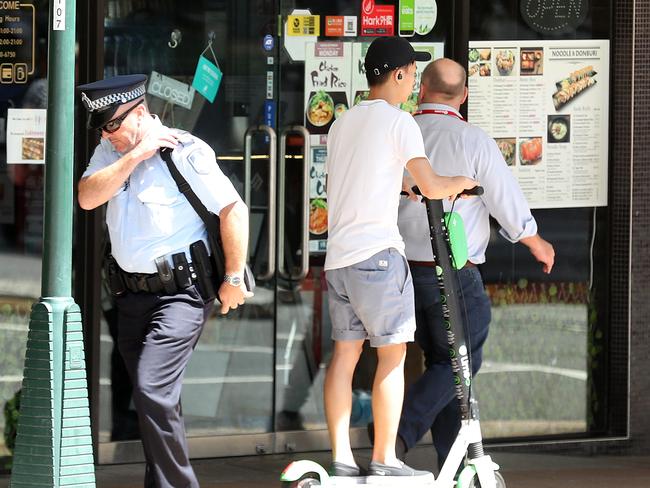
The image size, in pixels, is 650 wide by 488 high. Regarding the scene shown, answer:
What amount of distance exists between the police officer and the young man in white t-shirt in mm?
587

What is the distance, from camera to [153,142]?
5.36 meters

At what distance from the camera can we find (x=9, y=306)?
6.89 metres

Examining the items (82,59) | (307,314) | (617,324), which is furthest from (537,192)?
(82,59)

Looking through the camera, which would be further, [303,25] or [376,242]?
[303,25]

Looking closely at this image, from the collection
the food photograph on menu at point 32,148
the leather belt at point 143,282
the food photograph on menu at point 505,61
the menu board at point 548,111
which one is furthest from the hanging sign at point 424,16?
the leather belt at point 143,282

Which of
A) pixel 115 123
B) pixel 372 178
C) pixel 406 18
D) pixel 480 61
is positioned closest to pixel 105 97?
pixel 115 123

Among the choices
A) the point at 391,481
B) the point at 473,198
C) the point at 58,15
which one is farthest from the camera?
the point at 473,198

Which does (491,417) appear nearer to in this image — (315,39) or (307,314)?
(307,314)

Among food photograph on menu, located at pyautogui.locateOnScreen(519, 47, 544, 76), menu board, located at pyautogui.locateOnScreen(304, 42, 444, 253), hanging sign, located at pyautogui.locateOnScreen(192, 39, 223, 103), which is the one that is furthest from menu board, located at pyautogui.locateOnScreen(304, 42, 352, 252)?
food photograph on menu, located at pyautogui.locateOnScreen(519, 47, 544, 76)

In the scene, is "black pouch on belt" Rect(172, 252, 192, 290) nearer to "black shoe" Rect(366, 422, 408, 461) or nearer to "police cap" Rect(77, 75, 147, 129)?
"police cap" Rect(77, 75, 147, 129)

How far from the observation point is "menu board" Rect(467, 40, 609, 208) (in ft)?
25.1

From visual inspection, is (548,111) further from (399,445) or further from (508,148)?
(399,445)

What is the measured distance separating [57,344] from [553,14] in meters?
3.78

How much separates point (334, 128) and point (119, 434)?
2.08 m
